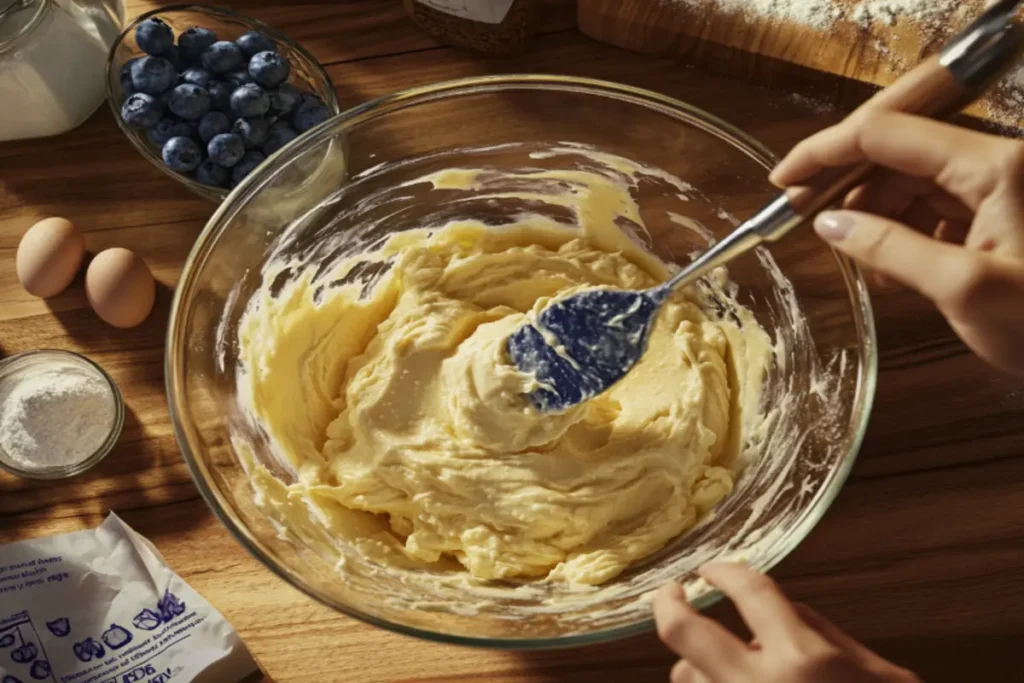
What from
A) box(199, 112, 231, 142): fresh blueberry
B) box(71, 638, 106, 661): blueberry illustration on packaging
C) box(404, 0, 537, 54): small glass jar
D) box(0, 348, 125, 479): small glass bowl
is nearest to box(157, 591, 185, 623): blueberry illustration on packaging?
box(71, 638, 106, 661): blueberry illustration on packaging

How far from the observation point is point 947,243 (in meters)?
0.98

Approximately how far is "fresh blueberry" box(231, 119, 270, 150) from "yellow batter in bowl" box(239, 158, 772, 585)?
0.25 meters

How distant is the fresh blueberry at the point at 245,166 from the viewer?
1.53m

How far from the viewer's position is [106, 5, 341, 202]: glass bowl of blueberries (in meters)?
1.51

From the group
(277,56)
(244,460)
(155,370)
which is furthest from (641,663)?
(277,56)

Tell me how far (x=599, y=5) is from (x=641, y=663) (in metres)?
1.08

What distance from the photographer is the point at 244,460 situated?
1.28 metres

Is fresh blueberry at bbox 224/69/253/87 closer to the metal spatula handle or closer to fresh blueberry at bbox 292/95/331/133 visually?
fresh blueberry at bbox 292/95/331/133

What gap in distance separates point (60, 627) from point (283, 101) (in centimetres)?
89

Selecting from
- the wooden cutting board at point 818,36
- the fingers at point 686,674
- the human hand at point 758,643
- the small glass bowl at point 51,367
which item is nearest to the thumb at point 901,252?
the human hand at point 758,643

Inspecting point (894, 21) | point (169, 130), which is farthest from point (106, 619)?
point (894, 21)

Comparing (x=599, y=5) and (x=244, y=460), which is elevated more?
(x=599, y=5)

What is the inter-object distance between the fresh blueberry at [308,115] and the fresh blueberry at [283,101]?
0.01 m

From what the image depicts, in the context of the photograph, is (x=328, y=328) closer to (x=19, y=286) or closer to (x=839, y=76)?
(x=19, y=286)
